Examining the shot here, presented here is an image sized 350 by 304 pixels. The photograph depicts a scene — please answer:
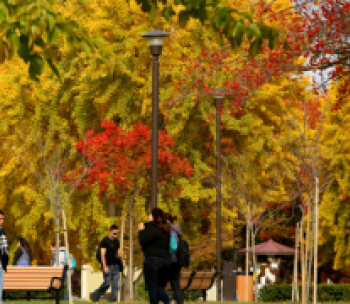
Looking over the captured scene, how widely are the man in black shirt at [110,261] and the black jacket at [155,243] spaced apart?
5842 millimetres

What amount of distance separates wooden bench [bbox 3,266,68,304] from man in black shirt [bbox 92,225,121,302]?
153 centimetres

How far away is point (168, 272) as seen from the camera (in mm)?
12289

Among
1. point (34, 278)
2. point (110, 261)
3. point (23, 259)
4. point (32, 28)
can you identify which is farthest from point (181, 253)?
point (23, 259)

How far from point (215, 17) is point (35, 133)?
22.5m

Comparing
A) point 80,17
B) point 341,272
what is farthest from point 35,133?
point 341,272

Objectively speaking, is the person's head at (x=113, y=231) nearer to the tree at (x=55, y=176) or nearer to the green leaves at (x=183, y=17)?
the tree at (x=55, y=176)

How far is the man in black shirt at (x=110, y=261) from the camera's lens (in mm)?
17547

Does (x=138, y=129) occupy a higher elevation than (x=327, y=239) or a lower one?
higher

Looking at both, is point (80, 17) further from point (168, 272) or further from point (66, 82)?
point (168, 272)

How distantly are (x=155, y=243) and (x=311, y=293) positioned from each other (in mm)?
16082

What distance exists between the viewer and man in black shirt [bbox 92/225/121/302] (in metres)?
→ 17.5

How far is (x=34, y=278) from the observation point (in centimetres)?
1617

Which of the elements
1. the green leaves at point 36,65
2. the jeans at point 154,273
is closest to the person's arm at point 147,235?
the jeans at point 154,273

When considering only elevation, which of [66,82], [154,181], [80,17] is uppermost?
[80,17]
